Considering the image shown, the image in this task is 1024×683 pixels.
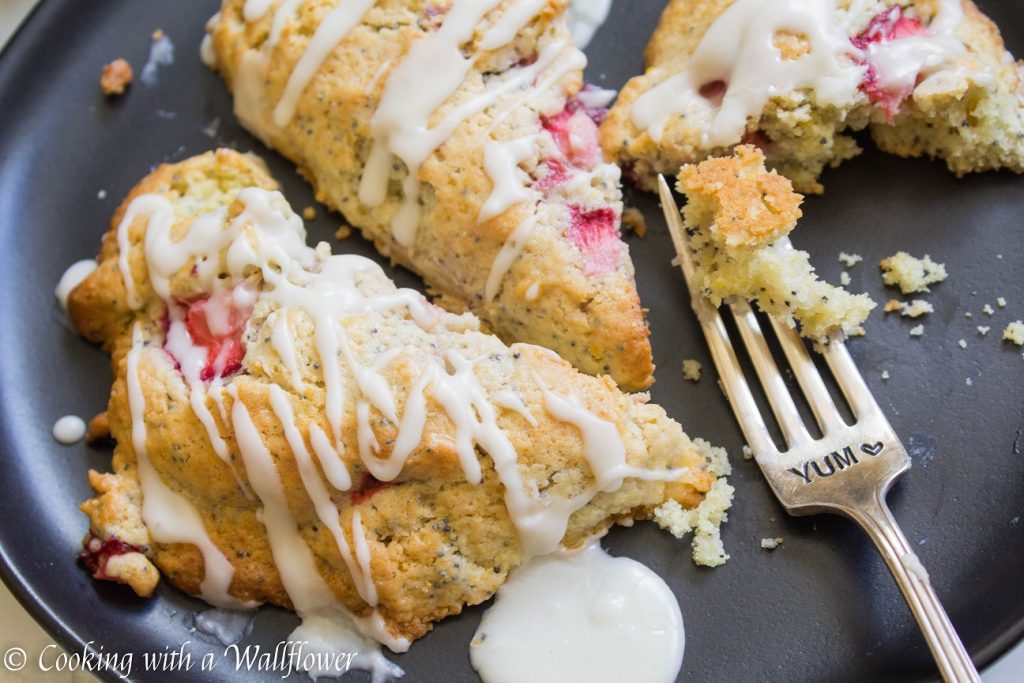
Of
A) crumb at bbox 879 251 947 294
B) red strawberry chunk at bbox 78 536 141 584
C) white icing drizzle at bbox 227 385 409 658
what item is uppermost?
red strawberry chunk at bbox 78 536 141 584

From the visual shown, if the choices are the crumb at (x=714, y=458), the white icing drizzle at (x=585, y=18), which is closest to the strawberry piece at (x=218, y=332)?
the crumb at (x=714, y=458)

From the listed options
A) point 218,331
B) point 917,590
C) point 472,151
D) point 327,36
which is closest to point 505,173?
point 472,151

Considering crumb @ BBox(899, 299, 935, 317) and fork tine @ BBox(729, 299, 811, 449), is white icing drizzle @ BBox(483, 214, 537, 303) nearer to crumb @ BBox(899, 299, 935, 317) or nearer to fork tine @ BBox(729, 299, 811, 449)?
fork tine @ BBox(729, 299, 811, 449)

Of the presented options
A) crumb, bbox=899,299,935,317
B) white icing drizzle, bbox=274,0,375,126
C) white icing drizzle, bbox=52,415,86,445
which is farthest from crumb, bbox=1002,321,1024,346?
white icing drizzle, bbox=52,415,86,445

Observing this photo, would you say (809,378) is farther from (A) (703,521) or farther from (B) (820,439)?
(A) (703,521)

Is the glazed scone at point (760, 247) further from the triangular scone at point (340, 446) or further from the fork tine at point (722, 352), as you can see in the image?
the triangular scone at point (340, 446)

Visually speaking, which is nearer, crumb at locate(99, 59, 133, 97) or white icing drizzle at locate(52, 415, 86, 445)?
A: white icing drizzle at locate(52, 415, 86, 445)

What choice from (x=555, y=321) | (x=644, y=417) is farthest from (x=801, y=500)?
(x=555, y=321)
